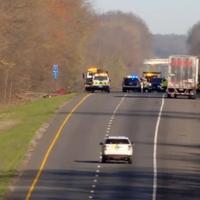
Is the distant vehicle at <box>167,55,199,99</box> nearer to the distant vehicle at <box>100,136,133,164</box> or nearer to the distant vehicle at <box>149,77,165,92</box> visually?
the distant vehicle at <box>149,77,165,92</box>

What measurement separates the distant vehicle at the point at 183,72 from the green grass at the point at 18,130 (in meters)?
9.29

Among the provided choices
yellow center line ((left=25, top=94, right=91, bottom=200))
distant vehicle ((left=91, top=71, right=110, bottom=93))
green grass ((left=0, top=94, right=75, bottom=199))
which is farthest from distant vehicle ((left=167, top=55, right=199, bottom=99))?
distant vehicle ((left=91, top=71, right=110, bottom=93))

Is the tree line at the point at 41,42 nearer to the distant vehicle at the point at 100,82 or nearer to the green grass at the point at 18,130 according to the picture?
the distant vehicle at the point at 100,82

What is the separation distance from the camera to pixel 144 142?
219ft

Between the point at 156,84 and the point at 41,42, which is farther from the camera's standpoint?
the point at 41,42

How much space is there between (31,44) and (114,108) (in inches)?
1293

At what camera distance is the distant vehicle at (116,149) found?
5700 centimetres

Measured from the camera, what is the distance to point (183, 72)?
8944 centimetres

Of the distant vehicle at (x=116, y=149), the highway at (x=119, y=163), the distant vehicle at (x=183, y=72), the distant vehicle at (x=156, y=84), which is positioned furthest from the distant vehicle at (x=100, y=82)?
the distant vehicle at (x=116, y=149)

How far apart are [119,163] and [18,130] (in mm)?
15948

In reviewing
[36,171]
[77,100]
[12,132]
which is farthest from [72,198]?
[77,100]

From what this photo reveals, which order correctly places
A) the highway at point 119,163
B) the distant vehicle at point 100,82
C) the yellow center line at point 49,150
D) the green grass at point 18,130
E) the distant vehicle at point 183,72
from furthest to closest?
the distant vehicle at point 100,82 → the distant vehicle at point 183,72 → the green grass at point 18,130 → the yellow center line at point 49,150 → the highway at point 119,163

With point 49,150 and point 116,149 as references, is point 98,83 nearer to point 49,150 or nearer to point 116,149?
point 49,150

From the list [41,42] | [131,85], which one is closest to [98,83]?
[131,85]
